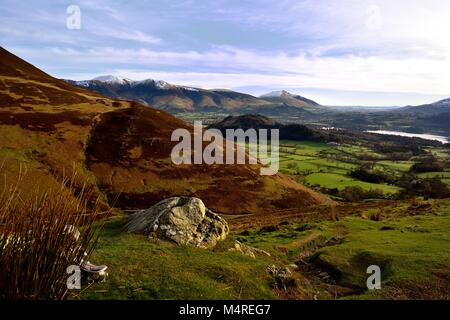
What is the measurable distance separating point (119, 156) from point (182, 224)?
53.8 m

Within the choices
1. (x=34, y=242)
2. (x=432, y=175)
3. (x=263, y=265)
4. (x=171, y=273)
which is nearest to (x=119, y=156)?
(x=263, y=265)

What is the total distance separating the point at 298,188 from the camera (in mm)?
87438

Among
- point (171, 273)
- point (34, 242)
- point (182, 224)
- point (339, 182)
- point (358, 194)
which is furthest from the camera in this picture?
point (339, 182)

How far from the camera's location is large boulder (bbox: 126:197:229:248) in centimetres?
2673

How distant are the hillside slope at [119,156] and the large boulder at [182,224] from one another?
3550 cm

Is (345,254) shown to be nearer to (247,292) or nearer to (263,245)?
(263,245)

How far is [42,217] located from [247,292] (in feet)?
40.7

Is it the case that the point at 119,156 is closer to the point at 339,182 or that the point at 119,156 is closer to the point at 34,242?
the point at 339,182

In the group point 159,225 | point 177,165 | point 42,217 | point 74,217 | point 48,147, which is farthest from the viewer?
point 177,165

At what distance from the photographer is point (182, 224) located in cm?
2778

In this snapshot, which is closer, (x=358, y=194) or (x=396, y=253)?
(x=396, y=253)

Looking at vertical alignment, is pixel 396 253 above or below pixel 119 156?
below

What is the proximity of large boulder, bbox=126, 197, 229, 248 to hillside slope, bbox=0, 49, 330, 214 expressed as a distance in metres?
35.5
